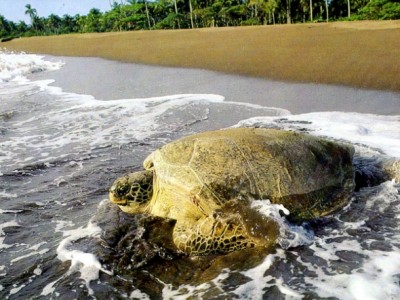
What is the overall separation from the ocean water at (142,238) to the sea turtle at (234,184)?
133mm

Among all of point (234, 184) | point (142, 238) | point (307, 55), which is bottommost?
point (142, 238)

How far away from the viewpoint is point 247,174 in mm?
3365

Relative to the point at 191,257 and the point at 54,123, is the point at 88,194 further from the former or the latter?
the point at 54,123

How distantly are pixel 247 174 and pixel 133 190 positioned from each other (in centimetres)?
106

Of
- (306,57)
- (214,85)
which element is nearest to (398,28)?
(306,57)

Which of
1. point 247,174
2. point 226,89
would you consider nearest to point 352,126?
point 247,174

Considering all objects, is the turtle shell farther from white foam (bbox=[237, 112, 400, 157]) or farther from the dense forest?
the dense forest

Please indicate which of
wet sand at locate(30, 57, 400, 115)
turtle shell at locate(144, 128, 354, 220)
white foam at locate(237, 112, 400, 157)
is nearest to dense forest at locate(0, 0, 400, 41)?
wet sand at locate(30, 57, 400, 115)

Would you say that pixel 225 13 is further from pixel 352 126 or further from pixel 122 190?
pixel 122 190

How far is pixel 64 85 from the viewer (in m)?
13.3

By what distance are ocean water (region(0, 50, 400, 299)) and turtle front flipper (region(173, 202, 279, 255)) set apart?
9 cm

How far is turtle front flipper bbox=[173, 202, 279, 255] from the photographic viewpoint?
10.4ft

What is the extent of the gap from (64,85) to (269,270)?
467 inches

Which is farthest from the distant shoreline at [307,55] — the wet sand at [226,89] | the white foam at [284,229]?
the white foam at [284,229]
